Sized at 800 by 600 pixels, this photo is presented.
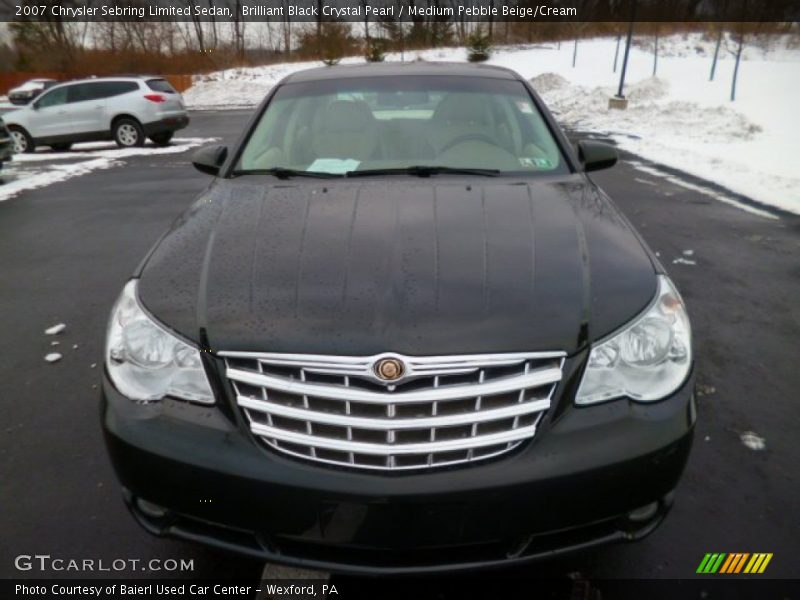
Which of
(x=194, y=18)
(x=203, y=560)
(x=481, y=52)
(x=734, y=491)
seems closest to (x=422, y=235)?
(x=203, y=560)

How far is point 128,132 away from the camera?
14.5 meters

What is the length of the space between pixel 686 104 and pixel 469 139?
1762 centimetres

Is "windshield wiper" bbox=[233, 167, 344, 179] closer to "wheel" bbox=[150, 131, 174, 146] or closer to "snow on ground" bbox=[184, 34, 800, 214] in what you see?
"snow on ground" bbox=[184, 34, 800, 214]

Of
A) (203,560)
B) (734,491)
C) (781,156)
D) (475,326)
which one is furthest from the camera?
(781,156)

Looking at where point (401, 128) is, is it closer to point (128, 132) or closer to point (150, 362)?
point (150, 362)

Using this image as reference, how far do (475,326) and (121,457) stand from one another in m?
1.09

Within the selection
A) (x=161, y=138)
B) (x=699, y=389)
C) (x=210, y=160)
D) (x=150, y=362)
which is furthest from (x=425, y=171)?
(x=161, y=138)

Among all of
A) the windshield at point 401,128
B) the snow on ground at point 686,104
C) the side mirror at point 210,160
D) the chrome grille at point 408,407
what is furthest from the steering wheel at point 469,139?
the snow on ground at point 686,104

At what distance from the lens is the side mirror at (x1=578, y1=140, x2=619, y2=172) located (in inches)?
119

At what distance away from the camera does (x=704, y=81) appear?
917 inches

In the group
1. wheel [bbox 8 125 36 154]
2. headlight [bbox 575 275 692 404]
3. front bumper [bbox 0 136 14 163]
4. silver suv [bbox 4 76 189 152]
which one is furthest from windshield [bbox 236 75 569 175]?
wheel [bbox 8 125 36 154]

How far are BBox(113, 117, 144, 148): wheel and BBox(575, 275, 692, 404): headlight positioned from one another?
14924 mm

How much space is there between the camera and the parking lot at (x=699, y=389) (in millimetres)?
2090

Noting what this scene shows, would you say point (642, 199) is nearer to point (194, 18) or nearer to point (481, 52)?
point (481, 52)
